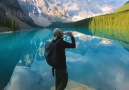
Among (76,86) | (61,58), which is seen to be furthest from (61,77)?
(76,86)

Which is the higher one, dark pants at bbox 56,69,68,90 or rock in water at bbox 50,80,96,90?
dark pants at bbox 56,69,68,90

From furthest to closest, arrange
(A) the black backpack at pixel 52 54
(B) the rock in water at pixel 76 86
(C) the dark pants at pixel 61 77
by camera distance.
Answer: (B) the rock in water at pixel 76 86, (C) the dark pants at pixel 61 77, (A) the black backpack at pixel 52 54

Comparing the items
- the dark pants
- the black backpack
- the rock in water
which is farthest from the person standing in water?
the rock in water

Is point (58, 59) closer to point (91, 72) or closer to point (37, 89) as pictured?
point (37, 89)

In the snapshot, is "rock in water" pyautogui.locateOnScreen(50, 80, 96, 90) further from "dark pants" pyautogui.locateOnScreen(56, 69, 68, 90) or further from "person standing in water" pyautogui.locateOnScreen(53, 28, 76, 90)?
"dark pants" pyautogui.locateOnScreen(56, 69, 68, 90)

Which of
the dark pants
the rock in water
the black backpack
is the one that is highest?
the black backpack

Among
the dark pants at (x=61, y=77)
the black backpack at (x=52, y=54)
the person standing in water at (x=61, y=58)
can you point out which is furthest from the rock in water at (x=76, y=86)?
the black backpack at (x=52, y=54)

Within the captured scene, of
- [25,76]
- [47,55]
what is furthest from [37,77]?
[47,55]

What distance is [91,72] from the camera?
2398cm

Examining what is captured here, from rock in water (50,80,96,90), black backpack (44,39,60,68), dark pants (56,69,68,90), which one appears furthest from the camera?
rock in water (50,80,96,90)

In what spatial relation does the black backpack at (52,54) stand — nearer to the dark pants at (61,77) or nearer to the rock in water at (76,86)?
the dark pants at (61,77)

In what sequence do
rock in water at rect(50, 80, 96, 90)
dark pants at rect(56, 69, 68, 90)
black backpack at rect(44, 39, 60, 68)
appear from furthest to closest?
rock in water at rect(50, 80, 96, 90)
dark pants at rect(56, 69, 68, 90)
black backpack at rect(44, 39, 60, 68)

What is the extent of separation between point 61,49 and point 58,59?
1.50 feet

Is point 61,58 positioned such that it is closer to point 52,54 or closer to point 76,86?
point 52,54
